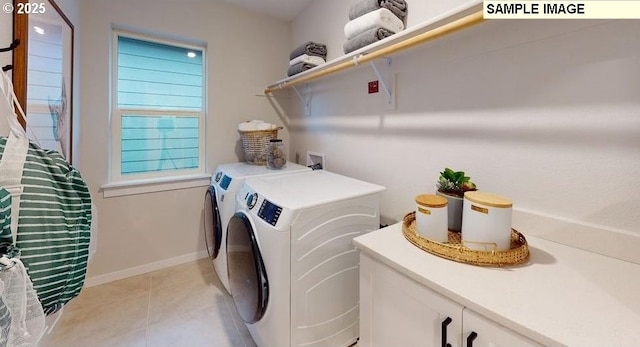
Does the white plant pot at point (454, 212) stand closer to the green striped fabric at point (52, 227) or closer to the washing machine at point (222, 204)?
the washing machine at point (222, 204)

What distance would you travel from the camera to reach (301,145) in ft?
8.96

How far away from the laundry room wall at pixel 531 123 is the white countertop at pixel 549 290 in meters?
0.15

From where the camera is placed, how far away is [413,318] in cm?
91

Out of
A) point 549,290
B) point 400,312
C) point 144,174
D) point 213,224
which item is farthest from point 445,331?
point 144,174

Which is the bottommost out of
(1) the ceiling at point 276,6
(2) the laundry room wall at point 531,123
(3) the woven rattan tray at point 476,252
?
(3) the woven rattan tray at point 476,252

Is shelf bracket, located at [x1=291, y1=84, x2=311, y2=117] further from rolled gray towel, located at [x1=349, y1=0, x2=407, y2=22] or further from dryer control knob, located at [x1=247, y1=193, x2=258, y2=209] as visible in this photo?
dryer control knob, located at [x1=247, y1=193, x2=258, y2=209]

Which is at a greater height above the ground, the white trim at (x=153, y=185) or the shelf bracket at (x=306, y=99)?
the shelf bracket at (x=306, y=99)

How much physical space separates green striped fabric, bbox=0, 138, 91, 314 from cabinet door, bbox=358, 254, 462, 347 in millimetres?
1016

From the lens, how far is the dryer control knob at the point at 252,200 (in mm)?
1418

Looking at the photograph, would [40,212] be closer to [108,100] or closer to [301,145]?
[108,100]

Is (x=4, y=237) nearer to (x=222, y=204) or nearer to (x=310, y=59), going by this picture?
(x=222, y=204)

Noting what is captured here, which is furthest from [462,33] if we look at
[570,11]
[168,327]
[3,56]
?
[168,327]

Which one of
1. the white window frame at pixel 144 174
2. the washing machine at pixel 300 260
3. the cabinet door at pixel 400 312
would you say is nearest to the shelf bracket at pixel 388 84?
the washing machine at pixel 300 260

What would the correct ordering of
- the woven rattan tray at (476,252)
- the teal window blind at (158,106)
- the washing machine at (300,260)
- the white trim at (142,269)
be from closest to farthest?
the woven rattan tray at (476,252)
the washing machine at (300,260)
the white trim at (142,269)
the teal window blind at (158,106)
